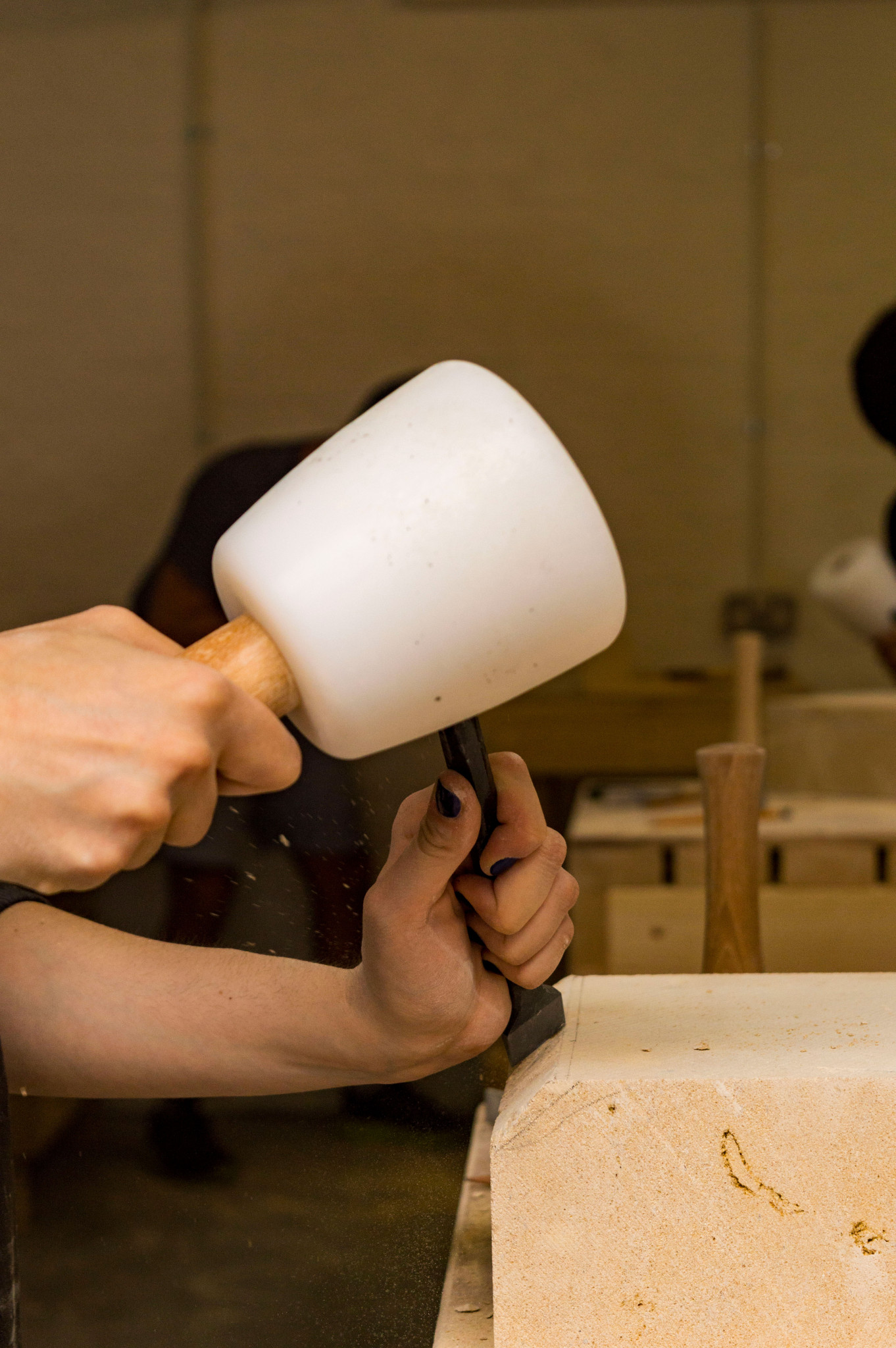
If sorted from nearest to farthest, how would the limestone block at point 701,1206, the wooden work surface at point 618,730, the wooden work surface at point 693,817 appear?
the limestone block at point 701,1206 < the wooden work surface at point 693,817 < the wooden work surface at point 618,730

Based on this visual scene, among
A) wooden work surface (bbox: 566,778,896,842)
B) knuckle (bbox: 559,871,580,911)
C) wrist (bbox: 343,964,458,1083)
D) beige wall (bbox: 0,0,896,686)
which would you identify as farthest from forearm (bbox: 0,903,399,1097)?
beige wall (bbox: 0,0,896,686)

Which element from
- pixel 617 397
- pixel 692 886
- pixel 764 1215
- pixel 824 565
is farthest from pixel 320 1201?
pixel 617 397

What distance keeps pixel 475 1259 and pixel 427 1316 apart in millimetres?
83

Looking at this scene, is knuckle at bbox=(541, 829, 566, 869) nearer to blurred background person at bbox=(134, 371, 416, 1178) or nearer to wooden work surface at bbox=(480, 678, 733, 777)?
blurred background person at bbox=(134, 371, 416, 1178)

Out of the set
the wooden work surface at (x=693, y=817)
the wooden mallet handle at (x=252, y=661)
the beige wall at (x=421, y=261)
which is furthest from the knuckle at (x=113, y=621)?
the beige wall at (x=421, y=261)

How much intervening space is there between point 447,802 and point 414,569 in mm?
131

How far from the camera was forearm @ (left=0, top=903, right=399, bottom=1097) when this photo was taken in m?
0.60

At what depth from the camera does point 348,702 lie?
15.7 inches

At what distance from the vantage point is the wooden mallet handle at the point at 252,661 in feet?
1.31

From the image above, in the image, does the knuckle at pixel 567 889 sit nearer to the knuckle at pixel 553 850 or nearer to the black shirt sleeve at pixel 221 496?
the knuckle at pixel 553 850

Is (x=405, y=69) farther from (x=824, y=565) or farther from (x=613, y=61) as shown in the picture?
(x=824, y=565)

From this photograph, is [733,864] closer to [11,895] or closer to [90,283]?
[11,895]

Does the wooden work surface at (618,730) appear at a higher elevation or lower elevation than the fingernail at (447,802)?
lower

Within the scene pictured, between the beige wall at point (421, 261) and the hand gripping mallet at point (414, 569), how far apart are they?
288 centimetres
